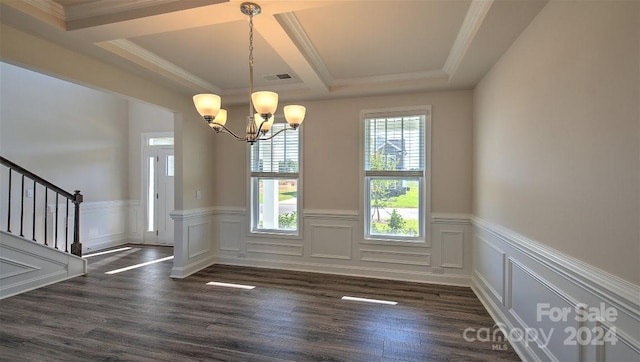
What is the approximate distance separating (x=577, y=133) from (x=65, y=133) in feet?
23.2

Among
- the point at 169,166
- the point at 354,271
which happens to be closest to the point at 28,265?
the point at 169,166

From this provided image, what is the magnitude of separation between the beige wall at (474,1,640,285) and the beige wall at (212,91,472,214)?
1.15 m

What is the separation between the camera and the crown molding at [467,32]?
213 cm

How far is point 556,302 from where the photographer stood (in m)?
1.86

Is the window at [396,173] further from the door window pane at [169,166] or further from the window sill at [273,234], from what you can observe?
the door window pane at [169,166]

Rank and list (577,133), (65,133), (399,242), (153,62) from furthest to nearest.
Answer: (65,133), (399,242), (153,62), (577,133)

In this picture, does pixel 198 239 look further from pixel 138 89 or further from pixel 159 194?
pixel 159 194

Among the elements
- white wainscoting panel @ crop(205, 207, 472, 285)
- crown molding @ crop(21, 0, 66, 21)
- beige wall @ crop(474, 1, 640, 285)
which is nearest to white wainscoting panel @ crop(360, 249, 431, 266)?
white wainscoting panel @ crop(205, 207, 472, 285)

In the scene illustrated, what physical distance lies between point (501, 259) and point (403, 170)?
65.5 inches

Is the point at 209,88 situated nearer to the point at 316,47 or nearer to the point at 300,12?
the point at 316,47

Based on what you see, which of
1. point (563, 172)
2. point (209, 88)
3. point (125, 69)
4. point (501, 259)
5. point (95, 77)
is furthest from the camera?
point (209, 88)

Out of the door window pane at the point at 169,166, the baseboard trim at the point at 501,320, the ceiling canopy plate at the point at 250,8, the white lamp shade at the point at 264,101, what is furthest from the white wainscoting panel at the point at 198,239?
the baseboard trim at the point at 501,320

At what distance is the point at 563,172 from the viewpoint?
1784 mm

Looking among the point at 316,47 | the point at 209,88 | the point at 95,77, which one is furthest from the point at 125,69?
the point at 316,47
